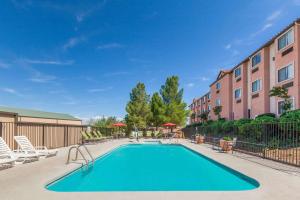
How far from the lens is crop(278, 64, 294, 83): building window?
18.4m

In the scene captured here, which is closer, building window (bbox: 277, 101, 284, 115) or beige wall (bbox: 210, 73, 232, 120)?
building window (bbox: 277, 101, 284, 115)

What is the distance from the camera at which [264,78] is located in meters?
22.5

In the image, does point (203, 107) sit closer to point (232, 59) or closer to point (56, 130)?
point (232, 59)

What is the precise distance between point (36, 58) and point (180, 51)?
1590cm

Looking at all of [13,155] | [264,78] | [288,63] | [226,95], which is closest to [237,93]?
[226,95]

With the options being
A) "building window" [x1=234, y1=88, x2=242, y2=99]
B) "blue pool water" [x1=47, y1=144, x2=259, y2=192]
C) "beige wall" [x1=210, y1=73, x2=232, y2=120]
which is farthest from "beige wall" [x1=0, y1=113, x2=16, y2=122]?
"beige wall" [x1=210, y1=73, x2=232, y2=120]

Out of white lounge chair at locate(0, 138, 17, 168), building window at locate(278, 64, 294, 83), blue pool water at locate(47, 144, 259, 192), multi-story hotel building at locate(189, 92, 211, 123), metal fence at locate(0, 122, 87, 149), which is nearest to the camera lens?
blue pool water at locate(47, 144, 259, 192)

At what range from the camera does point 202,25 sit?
845 inches

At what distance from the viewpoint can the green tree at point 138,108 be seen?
41300 mm

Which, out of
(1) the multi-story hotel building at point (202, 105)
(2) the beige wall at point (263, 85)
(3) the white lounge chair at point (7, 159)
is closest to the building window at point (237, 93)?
(2) the beige wall at point (263, 85)

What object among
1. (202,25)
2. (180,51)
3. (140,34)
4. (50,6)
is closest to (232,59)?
(180,51)

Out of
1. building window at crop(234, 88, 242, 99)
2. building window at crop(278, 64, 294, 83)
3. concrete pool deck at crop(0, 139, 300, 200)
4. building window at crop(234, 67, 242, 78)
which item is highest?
building window at crop(234, 67, 242, 78)

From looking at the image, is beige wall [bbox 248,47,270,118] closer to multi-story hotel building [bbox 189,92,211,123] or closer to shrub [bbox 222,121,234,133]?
shrub [bbox 222,121,234,133]

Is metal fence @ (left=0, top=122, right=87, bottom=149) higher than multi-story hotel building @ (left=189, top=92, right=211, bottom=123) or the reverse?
the reverse
